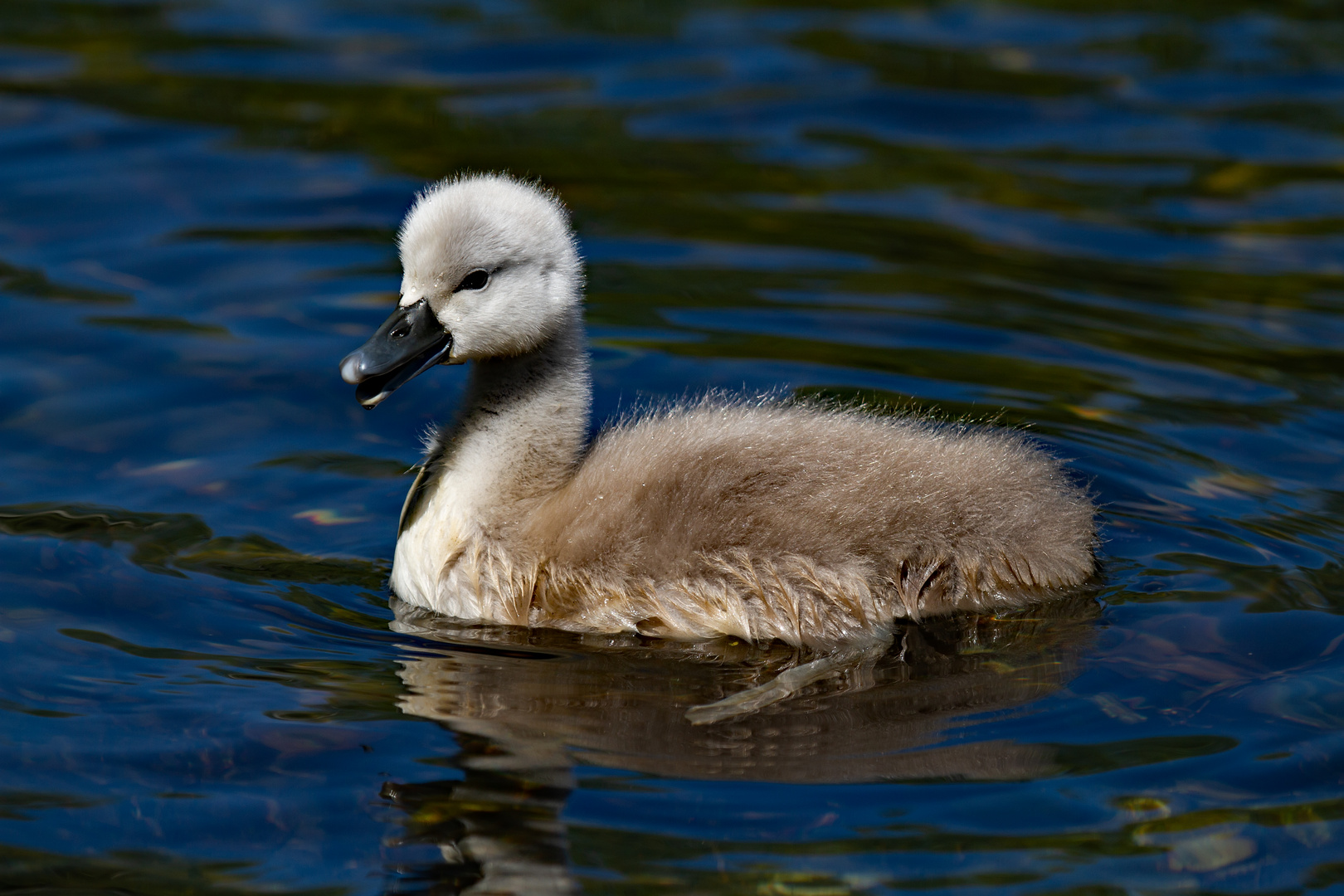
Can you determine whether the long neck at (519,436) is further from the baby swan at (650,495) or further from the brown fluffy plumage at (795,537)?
the brown fluffy plumage at (795,537)

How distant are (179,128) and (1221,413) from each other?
6019 mm

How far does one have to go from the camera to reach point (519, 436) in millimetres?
5367

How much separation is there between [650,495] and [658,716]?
0.73 meters

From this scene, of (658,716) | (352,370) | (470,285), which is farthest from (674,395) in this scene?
(658,716)

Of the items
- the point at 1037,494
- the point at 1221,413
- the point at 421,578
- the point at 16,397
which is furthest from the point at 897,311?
the point at 16,397

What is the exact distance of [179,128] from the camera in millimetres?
9828

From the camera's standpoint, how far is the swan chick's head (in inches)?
206

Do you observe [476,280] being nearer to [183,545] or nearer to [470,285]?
[470,285]

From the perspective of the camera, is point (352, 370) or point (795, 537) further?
point (352, 370)

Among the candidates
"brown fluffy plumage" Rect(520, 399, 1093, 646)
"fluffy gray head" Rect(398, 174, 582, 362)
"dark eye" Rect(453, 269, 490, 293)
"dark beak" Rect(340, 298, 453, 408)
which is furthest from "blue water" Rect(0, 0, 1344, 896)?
"dark eye" Rect(453, 269, 490, 293)

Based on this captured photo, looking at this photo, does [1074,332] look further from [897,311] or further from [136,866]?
[136,866]

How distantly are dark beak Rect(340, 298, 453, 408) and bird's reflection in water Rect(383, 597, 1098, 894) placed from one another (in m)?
0.69

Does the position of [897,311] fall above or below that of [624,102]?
below

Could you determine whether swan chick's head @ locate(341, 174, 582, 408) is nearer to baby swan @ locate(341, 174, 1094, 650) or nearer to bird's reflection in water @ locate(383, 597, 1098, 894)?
baby swan @ locate(341, 174, 1094, 650)
